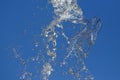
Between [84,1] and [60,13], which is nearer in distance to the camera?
[60,13]

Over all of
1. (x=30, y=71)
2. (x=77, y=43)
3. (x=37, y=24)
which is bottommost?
(x=77, y=43)

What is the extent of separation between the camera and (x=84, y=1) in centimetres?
423

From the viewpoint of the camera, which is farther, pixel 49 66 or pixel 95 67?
pixel 95 67

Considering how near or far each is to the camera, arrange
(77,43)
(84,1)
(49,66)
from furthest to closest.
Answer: (84,1) < (49,66) < (77,43)

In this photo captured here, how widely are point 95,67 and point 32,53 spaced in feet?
2.53

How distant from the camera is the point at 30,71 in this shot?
4.19 metres

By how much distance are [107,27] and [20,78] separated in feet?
3.92

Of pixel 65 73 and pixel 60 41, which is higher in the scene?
pixel 60 41

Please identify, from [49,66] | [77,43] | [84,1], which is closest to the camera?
[77,43]

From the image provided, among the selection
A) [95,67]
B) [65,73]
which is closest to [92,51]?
[95,67]

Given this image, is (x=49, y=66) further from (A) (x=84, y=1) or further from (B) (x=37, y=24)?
(A) (x=84, y=1)

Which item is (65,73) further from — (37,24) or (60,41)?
(37,24)

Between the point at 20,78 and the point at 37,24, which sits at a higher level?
the point at 37,24

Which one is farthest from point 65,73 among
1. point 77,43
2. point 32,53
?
point 77,43
